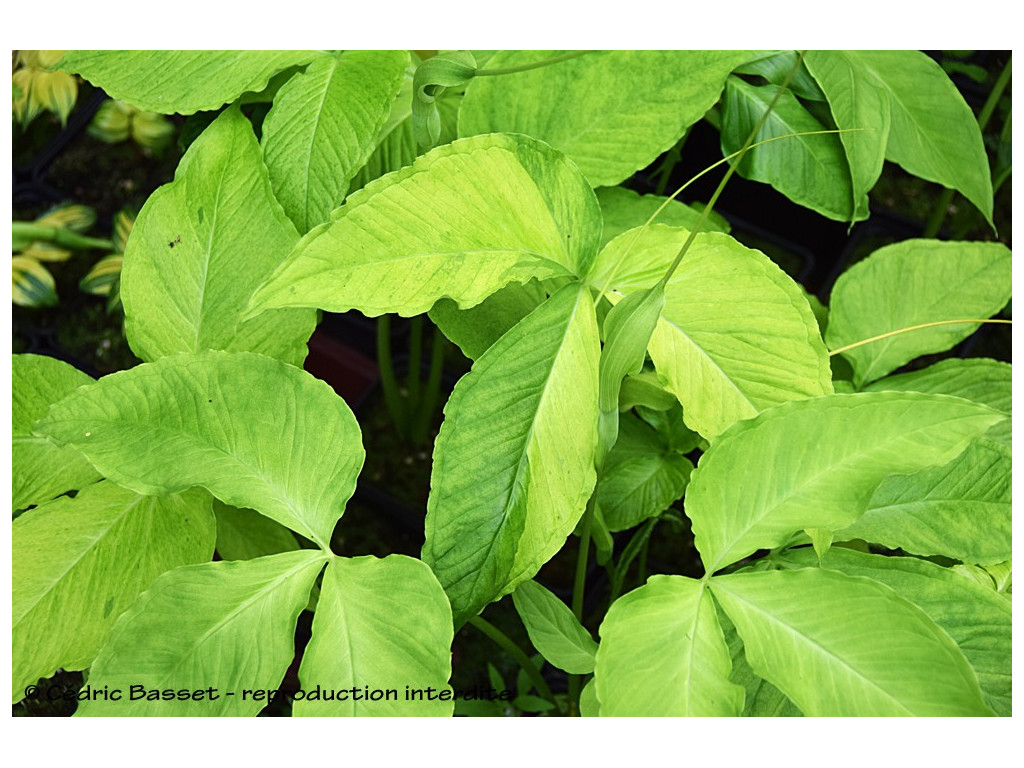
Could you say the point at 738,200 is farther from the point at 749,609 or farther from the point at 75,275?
the point at 75,275

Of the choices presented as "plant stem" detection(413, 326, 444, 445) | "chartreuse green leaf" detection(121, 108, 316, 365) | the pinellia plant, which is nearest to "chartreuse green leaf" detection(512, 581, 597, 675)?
the pinellia plant

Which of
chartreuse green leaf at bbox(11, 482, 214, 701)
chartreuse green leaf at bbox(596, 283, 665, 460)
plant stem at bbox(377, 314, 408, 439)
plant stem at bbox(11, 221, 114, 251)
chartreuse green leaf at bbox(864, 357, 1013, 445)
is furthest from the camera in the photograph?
plant stem at bbox(11, 221, 114, 251)

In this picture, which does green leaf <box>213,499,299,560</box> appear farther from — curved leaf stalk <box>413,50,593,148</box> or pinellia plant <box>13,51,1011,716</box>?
curved leaf stalk <box>413,50,593,148</box>

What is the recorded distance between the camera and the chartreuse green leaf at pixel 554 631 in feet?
1.60

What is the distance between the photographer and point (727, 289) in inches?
19.0

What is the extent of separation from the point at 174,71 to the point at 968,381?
0.60 meters

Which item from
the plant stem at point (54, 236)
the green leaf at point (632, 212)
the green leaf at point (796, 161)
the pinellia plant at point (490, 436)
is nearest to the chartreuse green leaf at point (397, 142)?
the pinellia plant at point (490, 436)

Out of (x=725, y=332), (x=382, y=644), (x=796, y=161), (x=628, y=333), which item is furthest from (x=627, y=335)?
(x=796, y=161)

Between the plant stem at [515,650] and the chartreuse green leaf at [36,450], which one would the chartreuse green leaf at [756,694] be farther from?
the chartreuse green leaf at [36,450]

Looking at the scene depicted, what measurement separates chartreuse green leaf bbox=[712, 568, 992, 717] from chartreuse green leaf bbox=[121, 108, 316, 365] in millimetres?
314

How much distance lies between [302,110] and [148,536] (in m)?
0.29

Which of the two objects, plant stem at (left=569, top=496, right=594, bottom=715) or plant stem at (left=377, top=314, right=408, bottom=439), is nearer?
plant stem at (left=569, top=496, right=594, bottom=715)

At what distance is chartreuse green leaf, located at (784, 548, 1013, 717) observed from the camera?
1.58ft

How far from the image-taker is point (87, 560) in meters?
0.52
